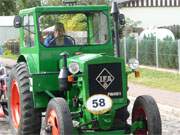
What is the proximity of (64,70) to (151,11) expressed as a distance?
125 feet

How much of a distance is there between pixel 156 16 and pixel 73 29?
120ft

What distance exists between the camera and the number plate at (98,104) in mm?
8414

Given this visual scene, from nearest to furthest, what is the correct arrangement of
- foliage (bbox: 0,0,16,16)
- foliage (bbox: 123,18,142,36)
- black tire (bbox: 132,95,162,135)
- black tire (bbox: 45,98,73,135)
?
1. black tire (bbox: 45,98,73,135)
2. black tire (bbox: 132,95,162,135)
3. foliage (bbox: 0,0,16,16)
4. foliage (bbox: 123,18,142,36)

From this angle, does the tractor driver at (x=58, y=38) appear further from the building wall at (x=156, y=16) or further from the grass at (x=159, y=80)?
the building wall at (x=156, y=16)

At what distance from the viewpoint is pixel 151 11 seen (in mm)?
46219

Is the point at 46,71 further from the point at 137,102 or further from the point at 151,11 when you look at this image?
the point at 151,11

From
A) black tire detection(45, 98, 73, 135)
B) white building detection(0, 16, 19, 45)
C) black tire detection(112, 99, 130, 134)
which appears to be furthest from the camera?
white building detection(0, 16, 19, 45)

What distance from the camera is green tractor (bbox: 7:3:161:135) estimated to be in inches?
338

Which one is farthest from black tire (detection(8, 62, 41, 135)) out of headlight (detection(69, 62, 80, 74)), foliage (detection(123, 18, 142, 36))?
foliage (detection(123, 18, 142, 36))

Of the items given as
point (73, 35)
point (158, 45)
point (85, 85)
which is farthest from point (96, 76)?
point (158, 45)

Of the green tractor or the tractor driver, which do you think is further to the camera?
the tractor driver

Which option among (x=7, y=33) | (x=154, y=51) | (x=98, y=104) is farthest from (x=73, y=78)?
(x=7, y=33)

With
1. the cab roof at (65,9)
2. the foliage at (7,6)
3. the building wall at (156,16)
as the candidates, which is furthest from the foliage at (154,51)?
the building wall at (156,16)

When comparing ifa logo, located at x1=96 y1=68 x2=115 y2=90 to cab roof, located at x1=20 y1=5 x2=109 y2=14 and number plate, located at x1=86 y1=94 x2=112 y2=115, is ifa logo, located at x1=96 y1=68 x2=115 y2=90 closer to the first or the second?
number plate, located at x1=86 y1=94 x2=112 y2=115
